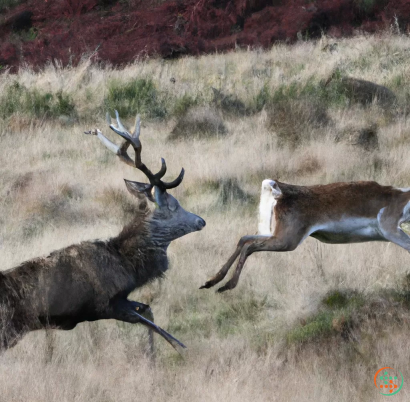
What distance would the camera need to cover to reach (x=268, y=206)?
6527mm

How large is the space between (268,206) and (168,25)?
18.7 metres

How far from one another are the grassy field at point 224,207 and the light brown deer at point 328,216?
0.58 metres

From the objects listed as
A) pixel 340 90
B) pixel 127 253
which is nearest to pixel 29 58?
pixel 340 90

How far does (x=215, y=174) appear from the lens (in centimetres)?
1048

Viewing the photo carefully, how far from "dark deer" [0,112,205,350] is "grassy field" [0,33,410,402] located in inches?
10.7

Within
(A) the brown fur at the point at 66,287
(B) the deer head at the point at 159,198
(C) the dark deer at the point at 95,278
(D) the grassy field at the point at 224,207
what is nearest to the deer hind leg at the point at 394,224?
(D) the grassy field at the point at 224,207

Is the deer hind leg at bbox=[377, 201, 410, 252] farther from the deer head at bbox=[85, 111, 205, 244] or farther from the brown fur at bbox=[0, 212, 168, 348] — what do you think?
the brown fur at bbox=[0, 212, 168, 348]

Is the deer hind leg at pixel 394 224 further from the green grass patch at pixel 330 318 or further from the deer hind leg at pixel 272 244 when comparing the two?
the deer hind leg at pixel 272 244

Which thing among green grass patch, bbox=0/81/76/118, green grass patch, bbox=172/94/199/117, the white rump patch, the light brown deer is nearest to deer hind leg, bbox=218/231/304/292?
the light brown deer

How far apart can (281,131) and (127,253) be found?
6337 millimetres

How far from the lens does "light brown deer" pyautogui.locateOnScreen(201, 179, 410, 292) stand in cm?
629

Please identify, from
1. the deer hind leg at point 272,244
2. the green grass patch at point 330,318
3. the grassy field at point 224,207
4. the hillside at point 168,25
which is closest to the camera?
the grassy field at point 224,207

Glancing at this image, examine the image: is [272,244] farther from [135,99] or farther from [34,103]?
[34,103]

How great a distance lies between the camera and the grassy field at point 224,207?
17.4ft
